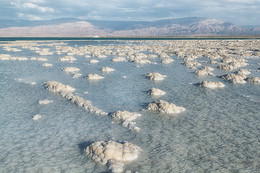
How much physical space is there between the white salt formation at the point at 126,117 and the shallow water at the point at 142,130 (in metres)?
0.57

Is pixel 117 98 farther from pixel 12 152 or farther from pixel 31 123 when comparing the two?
pixel 12 152

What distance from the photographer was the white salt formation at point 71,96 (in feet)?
64.4

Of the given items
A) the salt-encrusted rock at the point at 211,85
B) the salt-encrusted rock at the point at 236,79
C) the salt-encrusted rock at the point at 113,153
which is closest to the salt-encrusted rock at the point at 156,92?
the salt-encrusted rock at the point at 211,85

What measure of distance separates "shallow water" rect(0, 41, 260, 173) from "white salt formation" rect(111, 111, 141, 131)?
575 millimetres

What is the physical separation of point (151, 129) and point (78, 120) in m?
5.46

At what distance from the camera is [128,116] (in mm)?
17828

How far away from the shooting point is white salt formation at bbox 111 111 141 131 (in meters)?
16.6

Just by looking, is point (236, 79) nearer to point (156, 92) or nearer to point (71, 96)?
point (156, 92)

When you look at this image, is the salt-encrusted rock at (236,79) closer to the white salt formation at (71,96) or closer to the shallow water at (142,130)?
the shallow water at (142,130)

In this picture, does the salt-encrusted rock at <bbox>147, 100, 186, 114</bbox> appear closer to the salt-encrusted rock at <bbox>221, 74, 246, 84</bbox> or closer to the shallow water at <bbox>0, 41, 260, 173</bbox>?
the shallow water at <bbox>0, 41, 260, 173</bbox>

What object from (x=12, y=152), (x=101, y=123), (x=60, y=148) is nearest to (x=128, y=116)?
(x=101, y=123)

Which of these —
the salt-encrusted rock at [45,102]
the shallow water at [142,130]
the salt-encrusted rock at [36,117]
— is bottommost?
the shallow water at [142,130]

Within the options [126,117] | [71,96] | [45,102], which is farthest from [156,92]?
[45,102]

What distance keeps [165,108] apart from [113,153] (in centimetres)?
808
